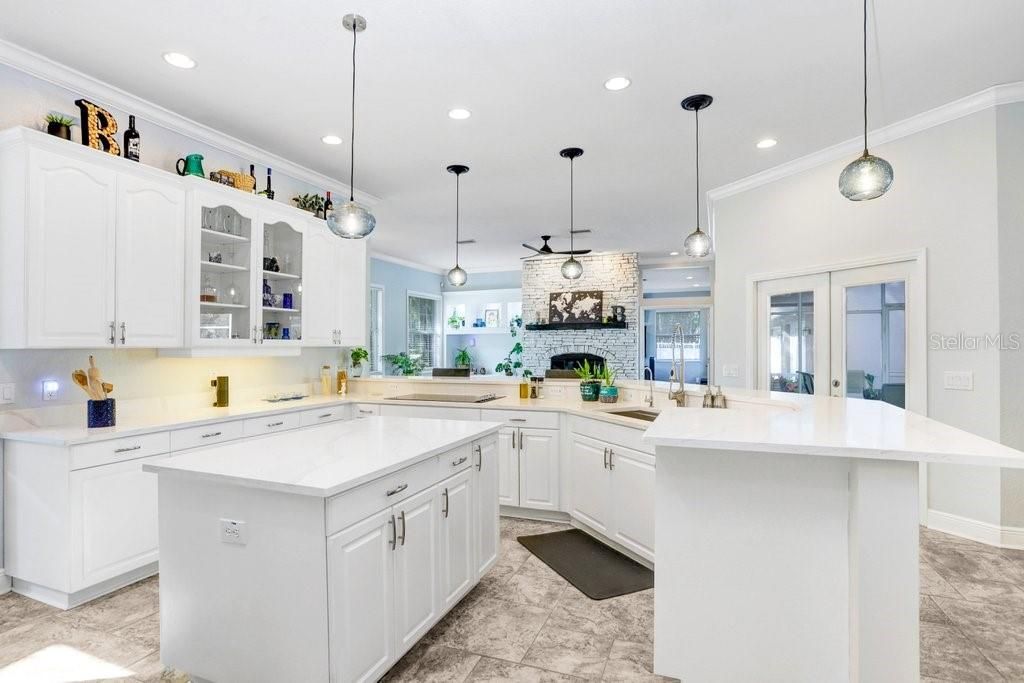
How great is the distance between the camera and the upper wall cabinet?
258cm

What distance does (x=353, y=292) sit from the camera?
188 inches

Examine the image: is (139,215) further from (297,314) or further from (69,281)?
(297,314)

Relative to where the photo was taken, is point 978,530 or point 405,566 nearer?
point 405,566

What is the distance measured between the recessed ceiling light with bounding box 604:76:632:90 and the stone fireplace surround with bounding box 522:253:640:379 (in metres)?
5.49

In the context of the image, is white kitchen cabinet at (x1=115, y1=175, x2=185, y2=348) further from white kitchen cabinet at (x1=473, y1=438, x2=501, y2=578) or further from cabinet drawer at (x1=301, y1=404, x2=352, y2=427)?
white kitchen cabinet at (x1=473, y1=438, x2=501, y2=578)

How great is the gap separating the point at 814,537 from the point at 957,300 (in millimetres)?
2820

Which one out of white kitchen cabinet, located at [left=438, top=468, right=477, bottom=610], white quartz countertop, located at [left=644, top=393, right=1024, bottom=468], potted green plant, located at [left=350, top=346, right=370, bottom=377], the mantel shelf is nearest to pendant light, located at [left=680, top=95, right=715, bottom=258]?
white quartz countertop, located at [left=644, top=393, right=1024, bottom=468]

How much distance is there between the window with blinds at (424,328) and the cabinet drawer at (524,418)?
575cm

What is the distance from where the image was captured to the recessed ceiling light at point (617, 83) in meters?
3.03

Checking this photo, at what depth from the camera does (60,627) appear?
2.39 m

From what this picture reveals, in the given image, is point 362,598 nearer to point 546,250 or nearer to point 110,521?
point 110,521

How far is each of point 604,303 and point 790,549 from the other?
22.8 feet

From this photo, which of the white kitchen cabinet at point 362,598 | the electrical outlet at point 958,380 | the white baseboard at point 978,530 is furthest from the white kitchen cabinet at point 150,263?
the white baseboard at point 978,530

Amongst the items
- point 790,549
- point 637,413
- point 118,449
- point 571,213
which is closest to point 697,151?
point 571,213
